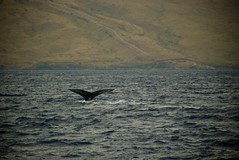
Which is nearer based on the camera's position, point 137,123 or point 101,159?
point 101,159

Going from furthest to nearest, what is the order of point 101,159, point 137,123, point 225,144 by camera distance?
point 137,123
point 225,144
point 101,159

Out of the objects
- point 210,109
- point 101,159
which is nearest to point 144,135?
point 101,159

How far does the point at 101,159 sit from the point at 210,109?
26.9m

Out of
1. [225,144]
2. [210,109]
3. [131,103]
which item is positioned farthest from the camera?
[131,103]

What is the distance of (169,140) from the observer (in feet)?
107

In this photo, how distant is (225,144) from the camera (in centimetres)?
3105

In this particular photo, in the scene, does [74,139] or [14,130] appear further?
[14,130]

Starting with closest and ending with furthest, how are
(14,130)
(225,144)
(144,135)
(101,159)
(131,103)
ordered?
(101,159) → (225,144) → (144,135) → (14,130) → (131,103)

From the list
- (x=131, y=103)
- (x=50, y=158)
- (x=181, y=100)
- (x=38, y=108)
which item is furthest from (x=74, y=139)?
(x=181, y=100)

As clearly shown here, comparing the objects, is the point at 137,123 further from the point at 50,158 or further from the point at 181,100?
the point at 181,100

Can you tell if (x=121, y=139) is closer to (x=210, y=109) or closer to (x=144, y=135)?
(x=144, y=135)

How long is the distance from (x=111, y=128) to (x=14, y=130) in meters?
7.64

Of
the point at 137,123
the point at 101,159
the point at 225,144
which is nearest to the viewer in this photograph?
the point at 101,159

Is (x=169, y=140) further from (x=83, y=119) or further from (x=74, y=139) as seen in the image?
(x=83, y=119)
